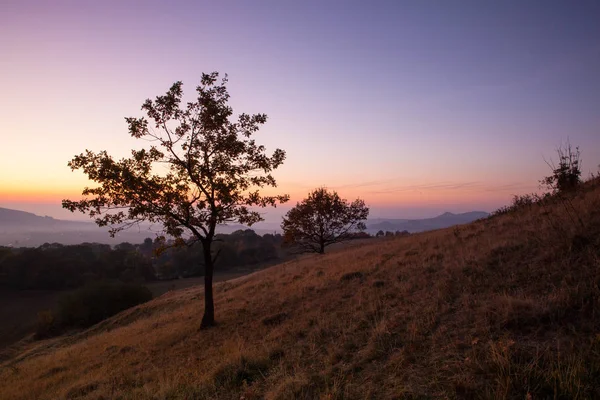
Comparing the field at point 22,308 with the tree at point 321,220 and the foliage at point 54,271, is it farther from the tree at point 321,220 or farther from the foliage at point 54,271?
the tree at point 321,220

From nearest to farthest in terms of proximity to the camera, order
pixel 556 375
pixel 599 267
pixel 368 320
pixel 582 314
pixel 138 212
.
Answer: pixel 556 375 < pixel 582 314 < pixel 599 267 < pixel 368 320 < pixel 138 212

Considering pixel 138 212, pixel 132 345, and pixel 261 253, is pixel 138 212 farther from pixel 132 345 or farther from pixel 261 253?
pixel 261 253

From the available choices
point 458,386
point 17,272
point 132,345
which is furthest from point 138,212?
point 17,272

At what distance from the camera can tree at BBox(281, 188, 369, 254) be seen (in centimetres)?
3844

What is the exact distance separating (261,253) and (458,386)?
11620 centimetres

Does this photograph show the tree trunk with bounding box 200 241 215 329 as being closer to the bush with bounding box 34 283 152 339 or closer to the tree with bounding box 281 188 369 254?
the tree with bounding box 281 188 369 254

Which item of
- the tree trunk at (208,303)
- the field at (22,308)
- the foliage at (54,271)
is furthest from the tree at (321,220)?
the foliage at (54,271)

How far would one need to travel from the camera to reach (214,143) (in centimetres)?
1477

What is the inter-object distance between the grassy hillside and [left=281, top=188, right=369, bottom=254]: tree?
2488 centimetres

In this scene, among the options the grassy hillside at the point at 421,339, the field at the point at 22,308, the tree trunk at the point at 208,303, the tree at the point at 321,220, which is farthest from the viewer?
the field at the point at 22,308

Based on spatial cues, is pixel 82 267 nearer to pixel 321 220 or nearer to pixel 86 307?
pixel 86 307

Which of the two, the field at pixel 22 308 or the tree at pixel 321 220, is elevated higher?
the tree at pixel 321 220

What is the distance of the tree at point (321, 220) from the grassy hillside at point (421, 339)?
24.9 m

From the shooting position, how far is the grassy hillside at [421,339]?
4.85 meters
